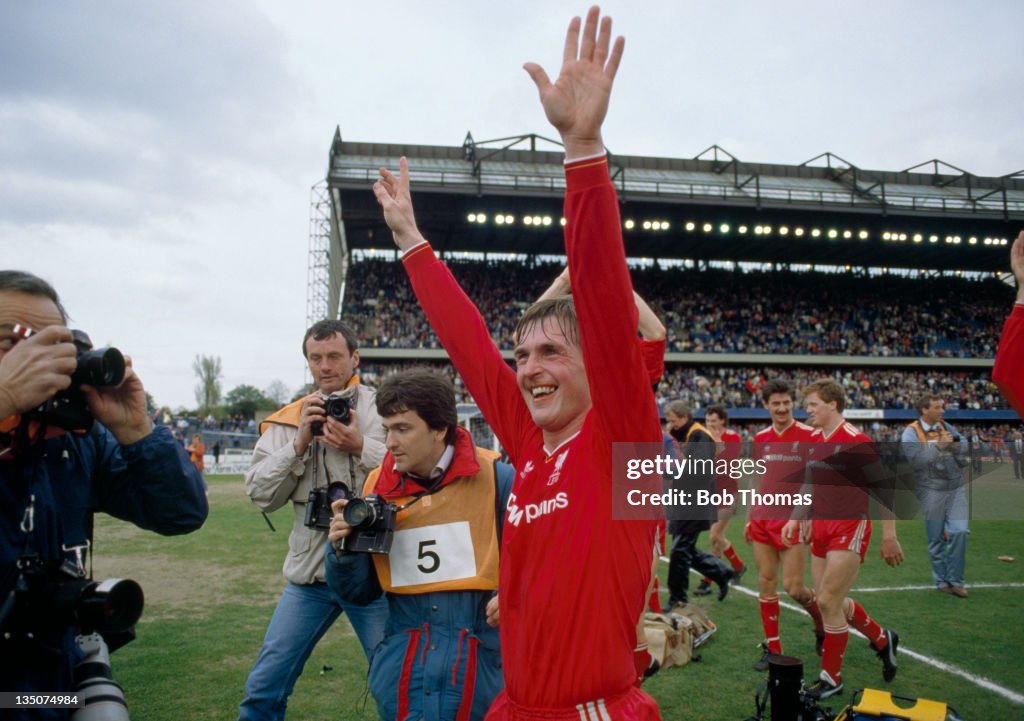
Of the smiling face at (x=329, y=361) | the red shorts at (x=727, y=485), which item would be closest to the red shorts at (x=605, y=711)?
the smiling face at (x=329, y=361)

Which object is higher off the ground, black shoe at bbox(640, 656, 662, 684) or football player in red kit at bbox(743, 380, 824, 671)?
football player in red kit at bbox(743, 380, 824, 671)

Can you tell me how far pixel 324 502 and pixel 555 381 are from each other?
152 centimetres

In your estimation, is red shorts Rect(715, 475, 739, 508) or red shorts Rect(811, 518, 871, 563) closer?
red shorts Rect(811, 518, 871, 563)

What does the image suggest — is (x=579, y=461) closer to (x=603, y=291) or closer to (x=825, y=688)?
(x=603, y=291)

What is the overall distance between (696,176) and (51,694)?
38.5 m

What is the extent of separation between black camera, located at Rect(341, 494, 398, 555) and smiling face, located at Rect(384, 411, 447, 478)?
22cm

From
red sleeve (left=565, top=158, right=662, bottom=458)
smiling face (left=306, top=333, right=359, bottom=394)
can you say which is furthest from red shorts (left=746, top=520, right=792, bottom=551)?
red sleeve (left=565, top=158, right=662, bottom=458)

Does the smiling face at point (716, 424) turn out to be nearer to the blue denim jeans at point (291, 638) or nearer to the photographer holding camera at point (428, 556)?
the blue denim jeans at point (291, 638)

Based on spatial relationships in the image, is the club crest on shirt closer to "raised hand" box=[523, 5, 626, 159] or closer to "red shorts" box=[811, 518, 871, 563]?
"raised hand" box=[523, 5, 626, 159]

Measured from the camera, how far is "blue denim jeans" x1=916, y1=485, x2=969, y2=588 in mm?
8203

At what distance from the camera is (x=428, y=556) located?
2512 millimetres

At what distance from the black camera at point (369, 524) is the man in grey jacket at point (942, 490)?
7.20 m

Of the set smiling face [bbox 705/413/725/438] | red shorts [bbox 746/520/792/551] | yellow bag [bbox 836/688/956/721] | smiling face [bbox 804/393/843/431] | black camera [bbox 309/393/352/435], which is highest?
black camera [bbox 309/393/352/435]

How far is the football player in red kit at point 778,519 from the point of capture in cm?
566
